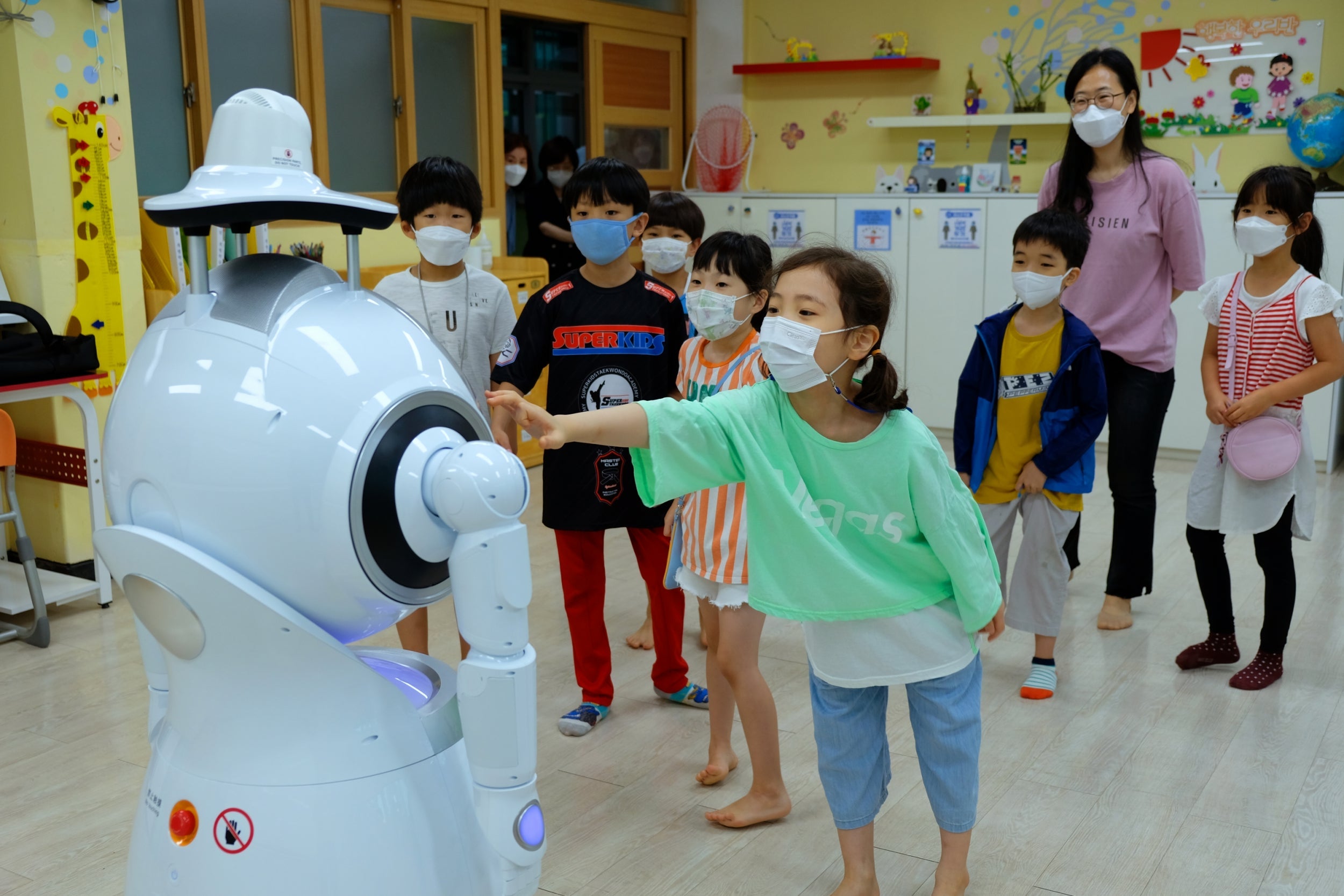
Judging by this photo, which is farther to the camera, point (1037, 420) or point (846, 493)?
point (1037, 420)

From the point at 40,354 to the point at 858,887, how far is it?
2.52m

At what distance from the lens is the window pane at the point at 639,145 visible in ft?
20.8

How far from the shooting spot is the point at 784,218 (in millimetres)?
6141

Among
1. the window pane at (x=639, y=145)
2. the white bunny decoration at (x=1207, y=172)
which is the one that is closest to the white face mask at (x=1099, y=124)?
the white bunny decoration at (x=1207, y=172)

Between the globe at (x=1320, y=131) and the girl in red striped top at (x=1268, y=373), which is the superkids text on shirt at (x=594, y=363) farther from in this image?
the globe at (x=1320, y=131)

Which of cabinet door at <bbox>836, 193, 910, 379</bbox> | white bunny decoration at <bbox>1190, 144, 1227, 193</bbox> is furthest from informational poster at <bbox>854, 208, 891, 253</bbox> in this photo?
white bunny decoration at <bbox>1190, 144, 1227, 193</bbox>

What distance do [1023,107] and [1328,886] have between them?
4.52 meters

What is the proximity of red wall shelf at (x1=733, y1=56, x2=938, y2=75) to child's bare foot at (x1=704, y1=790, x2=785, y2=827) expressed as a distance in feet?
15.4

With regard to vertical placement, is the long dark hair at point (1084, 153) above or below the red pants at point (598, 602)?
above

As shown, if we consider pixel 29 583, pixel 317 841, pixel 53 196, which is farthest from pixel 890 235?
pixel 317 841

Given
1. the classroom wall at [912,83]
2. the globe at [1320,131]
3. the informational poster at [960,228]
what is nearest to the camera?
the globe at [1320,131]

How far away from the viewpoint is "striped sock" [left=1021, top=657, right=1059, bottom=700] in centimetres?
275

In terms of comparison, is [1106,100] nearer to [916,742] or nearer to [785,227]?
[916,742]

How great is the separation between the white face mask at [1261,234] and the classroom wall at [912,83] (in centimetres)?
301
